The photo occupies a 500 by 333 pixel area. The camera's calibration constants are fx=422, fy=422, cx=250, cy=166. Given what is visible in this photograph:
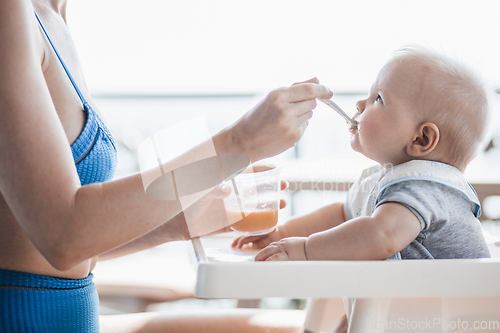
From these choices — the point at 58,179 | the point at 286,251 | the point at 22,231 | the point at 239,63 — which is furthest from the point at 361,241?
the point at 239,63

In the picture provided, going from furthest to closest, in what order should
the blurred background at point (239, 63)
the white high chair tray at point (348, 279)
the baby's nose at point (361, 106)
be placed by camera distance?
the blurred background at point (239, 63) → the baby's nose at point (361, 106) → the white high chair tray at point (348, 279)

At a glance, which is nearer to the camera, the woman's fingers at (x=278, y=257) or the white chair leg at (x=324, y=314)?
the woman's fingers at (x=278, y=257)

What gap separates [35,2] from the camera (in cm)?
101

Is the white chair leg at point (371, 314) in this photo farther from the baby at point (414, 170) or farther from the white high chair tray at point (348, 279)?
the baby at point (414, 170)

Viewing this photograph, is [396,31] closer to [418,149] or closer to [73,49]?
[418,149]

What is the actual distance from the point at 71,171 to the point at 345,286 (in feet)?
1.49

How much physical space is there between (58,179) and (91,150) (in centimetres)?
24

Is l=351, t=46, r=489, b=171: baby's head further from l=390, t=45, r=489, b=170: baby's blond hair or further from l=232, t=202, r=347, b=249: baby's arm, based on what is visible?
l=232, t=202, r=347, b=249: baby's arm

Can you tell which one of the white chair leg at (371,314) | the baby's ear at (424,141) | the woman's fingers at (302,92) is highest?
→ the woman's fingers at (302,92)

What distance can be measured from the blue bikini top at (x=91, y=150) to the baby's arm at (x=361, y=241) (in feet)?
1.26

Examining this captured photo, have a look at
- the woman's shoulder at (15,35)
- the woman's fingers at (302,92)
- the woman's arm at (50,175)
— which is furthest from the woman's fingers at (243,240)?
the woman's shoulder at (15,35)

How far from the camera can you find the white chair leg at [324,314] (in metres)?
0.92

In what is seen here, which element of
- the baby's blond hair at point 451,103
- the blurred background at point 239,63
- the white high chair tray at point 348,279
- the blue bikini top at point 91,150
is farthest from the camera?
the blurred background at point 239,63

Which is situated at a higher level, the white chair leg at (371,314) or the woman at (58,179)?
the woman at (58,179)
